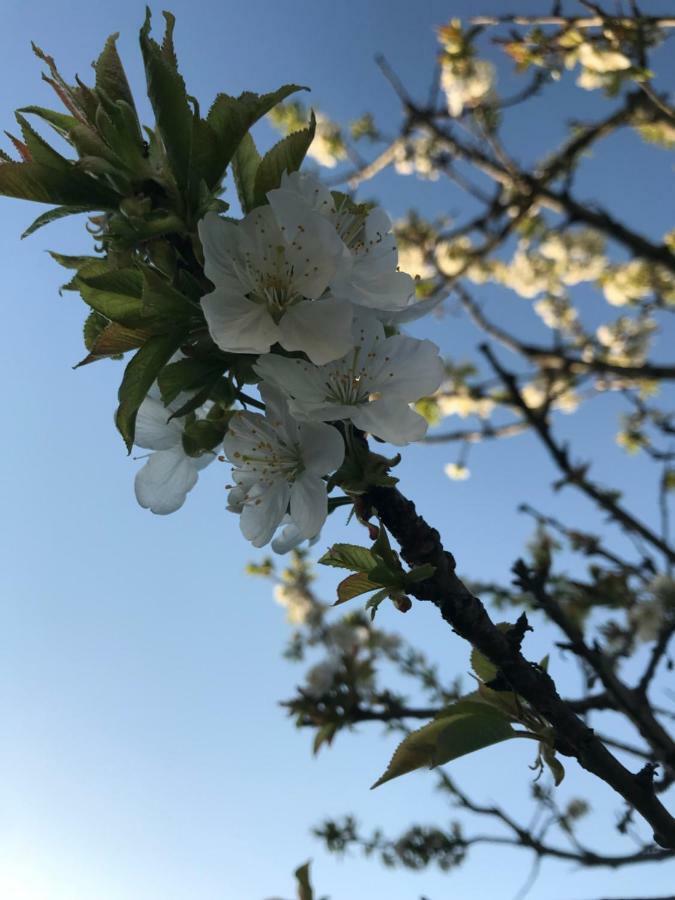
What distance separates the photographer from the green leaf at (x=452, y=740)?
850mm

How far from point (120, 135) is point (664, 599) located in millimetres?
2953

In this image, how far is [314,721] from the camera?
7.88 feet

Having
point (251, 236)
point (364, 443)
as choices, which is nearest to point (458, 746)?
point (364, 443)

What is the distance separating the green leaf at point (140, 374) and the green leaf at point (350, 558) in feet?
0.95

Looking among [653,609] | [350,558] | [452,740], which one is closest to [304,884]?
[452,740]

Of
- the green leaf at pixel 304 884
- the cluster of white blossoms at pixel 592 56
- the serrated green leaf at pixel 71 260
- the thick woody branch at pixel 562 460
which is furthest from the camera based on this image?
the cluster of white blossoms at pixel 592 56

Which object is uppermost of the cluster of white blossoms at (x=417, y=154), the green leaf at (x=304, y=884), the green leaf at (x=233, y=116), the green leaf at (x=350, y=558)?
the cluster of white blossoms at (x=417, y=154)

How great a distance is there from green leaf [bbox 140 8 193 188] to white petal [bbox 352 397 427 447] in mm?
377

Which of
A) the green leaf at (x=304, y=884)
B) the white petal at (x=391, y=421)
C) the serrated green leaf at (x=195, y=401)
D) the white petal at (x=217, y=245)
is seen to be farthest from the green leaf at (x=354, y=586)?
the green leaf at (x=304, y=884)

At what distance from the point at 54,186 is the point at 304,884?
1.33m

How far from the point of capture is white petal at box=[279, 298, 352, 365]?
83 cm

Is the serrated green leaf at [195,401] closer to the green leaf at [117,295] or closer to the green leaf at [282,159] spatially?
the green leaf at [117,295]

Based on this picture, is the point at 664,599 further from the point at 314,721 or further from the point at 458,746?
the point at 458,746

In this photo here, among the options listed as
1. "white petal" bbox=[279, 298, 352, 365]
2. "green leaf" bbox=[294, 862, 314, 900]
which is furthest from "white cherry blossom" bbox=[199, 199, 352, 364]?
"green leaf" bbox=[294, 862, 314, 900]
